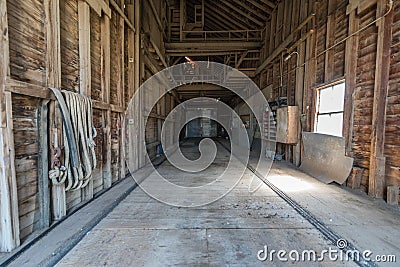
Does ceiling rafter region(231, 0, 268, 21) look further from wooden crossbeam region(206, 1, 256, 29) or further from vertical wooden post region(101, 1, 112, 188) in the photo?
vertical wooden post region(101, 1, 112, 188)

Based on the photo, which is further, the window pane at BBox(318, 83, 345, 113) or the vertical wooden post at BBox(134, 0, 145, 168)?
the vertical wooden post at BBox(134, 0, 145, 168)

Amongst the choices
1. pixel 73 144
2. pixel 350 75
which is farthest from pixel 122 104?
pixel 350 75

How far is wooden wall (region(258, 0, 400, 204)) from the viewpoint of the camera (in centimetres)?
271

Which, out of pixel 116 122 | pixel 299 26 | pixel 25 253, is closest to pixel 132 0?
pixel 116 122

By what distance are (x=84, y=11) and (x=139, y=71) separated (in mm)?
2185

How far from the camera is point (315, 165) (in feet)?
13.6

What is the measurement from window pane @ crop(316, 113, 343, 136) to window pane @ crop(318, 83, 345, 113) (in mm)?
115

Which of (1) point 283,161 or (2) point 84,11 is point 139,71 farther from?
(1) point 283,161

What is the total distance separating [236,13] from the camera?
293 inches

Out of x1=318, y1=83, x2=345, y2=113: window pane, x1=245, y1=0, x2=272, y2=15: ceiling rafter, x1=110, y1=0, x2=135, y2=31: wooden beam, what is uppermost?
x1=245, y1=0, x2=272, y2=15: ceiling rafter

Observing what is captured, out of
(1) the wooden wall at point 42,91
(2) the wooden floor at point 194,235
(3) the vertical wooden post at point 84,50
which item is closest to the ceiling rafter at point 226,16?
(1) the wooden wall at point 42,91

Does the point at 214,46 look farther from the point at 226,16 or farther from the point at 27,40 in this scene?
the point at 27,40

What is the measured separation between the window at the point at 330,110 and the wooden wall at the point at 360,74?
5.4 inches

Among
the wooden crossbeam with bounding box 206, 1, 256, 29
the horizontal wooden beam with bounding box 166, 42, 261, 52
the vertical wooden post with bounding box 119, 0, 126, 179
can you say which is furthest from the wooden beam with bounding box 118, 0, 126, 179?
the wooden crossbeam with bounding box 206, 1, 256, 29
